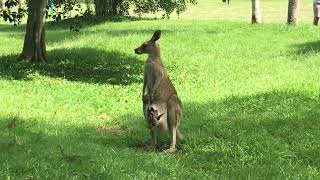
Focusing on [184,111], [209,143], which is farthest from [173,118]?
[184,111]

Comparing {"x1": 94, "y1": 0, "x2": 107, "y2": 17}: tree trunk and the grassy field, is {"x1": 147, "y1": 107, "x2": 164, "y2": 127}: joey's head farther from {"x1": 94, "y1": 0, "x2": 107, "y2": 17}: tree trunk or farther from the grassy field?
{"x1": 94, "y1": 0, "x2": 107, "y2": 17}: tree trunk

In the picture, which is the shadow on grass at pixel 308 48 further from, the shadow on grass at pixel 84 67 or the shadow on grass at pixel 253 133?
the shadow on grass at pixel 253 133

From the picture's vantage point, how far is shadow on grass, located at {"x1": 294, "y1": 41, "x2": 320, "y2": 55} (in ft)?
64.6

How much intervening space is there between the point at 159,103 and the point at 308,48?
12.6 metres

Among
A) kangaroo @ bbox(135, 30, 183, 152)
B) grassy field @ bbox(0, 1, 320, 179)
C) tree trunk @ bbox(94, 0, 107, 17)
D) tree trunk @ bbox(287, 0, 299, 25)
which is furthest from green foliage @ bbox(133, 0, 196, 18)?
kangaroo @ bbox(135, 30, 183, 152)

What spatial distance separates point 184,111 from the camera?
1216 cm

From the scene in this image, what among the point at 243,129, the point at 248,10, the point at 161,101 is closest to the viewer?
the point at 161,101

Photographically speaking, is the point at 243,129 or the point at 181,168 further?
the point at 243,129

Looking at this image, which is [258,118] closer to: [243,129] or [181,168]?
[243,129]

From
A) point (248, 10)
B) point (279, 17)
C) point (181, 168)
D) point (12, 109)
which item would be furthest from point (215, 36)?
point (248, 10)

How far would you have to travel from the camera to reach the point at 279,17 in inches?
1823

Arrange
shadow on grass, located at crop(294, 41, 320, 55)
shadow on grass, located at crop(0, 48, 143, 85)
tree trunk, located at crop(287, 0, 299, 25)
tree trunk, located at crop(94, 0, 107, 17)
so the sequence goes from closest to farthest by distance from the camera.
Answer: shadow on grass, located at crop(0, 48, 143, 85) → shadow on grass, located at crop(294, 41, 320, 55) → tree trunk, located at crop(287, 0, 299, 25) → tree trunk, located at crop(94, 0, 107, 17)

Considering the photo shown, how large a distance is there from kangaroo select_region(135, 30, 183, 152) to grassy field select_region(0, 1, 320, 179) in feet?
1.33

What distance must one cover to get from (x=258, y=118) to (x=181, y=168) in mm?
3119
